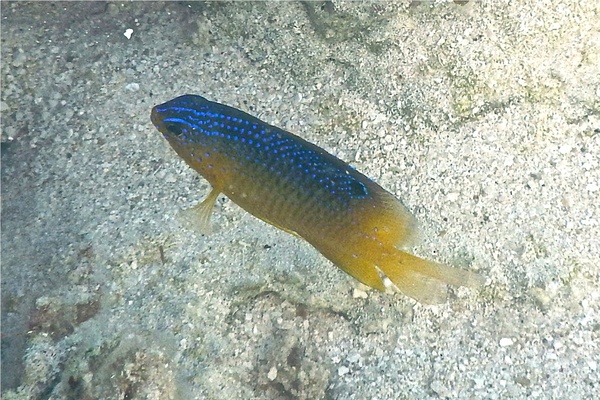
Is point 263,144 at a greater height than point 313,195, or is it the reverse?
point 263,144

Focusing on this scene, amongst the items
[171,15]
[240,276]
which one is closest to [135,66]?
[171,15]

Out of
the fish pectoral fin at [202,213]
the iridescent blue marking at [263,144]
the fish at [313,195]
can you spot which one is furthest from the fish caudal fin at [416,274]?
the fish pectoral fin at [202,213]

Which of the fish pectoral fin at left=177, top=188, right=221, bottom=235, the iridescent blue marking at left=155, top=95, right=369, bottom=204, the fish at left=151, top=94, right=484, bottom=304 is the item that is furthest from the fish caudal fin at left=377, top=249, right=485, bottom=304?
the fish pectoral fin at left=177, top=188, right=221, bottom=235

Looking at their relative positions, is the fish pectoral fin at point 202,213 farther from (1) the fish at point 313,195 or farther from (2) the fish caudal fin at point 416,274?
(2) the fish caudal fin at point 416,274

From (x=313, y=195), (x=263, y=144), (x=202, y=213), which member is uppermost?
(x=263, y=144)

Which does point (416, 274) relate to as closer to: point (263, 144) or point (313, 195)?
point (313, 195)

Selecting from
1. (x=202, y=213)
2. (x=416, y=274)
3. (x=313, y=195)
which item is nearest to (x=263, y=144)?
(x=313, y=195)

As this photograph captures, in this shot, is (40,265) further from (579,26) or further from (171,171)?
(579,26)

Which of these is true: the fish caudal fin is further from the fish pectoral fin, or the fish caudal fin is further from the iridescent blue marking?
the fish pectoral fin
